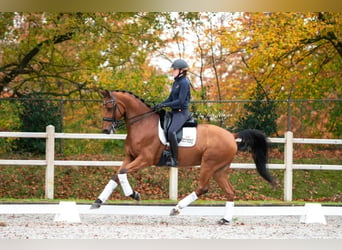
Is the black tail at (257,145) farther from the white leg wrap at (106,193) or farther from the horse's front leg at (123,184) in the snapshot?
the white leg wrap at (106,193)

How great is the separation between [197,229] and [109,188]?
135cm

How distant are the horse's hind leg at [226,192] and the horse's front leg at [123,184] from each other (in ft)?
3.36

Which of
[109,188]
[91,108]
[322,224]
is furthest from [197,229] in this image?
[91,108]

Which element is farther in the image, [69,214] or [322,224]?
[322,224]

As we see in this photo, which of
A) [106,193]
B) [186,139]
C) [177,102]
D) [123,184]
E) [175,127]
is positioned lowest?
[106,193]

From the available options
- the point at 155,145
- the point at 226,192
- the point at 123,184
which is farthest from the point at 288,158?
the point at 123,184

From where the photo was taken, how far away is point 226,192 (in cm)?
883

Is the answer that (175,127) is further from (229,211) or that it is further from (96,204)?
(96,204)

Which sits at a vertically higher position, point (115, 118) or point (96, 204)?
point (115, 118)

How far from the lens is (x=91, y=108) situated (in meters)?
15.4

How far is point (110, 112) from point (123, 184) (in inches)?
38.3

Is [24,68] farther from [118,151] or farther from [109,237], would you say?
[109,237]

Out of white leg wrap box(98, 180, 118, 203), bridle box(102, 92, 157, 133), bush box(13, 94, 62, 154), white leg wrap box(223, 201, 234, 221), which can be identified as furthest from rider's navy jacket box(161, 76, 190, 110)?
bush box(13, 94, 62, 154)

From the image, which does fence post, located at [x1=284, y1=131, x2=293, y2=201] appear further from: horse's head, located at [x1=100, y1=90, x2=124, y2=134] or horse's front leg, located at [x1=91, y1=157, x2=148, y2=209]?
horse's head, located at [x1=100, y1=90, x2=124, y2=134]
